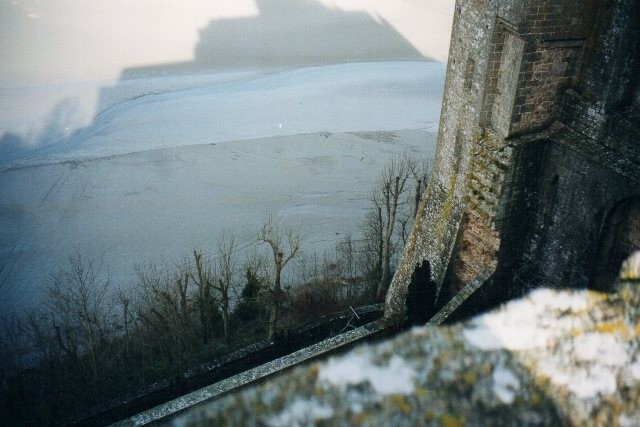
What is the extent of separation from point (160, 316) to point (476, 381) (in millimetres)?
13929

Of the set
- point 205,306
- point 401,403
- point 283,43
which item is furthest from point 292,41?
point 401,403

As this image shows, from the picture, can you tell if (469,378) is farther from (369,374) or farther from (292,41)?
(292,41)

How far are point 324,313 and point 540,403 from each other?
1510 cm

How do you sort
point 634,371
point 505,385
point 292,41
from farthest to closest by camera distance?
point 292,41 < point 634,371 < point 505,385

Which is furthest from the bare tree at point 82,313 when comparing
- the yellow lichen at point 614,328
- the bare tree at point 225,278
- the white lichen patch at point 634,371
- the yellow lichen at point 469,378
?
the white lichen patch at point 634,371

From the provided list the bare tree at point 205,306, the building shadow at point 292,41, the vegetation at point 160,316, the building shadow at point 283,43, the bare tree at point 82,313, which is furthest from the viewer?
the building shadow at point 292,41

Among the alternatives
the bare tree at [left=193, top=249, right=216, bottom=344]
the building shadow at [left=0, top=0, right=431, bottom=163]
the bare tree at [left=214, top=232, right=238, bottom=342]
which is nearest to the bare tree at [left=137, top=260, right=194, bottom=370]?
the bare tree at [left=193, top=249, right=216, bottom=344]

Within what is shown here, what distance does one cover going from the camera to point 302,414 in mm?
3045

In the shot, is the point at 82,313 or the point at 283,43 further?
the point at 283,43

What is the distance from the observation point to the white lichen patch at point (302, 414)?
302 centimetres

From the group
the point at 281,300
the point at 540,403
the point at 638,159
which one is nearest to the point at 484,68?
the point at 638,159

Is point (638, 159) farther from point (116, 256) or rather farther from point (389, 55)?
point (389, 55)

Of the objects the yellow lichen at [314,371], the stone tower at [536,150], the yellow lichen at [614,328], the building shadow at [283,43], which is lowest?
the building shadow at [283,43]

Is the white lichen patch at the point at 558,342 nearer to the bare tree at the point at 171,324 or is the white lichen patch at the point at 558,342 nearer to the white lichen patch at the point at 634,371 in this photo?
the white lichen patch at the point at 634,371
